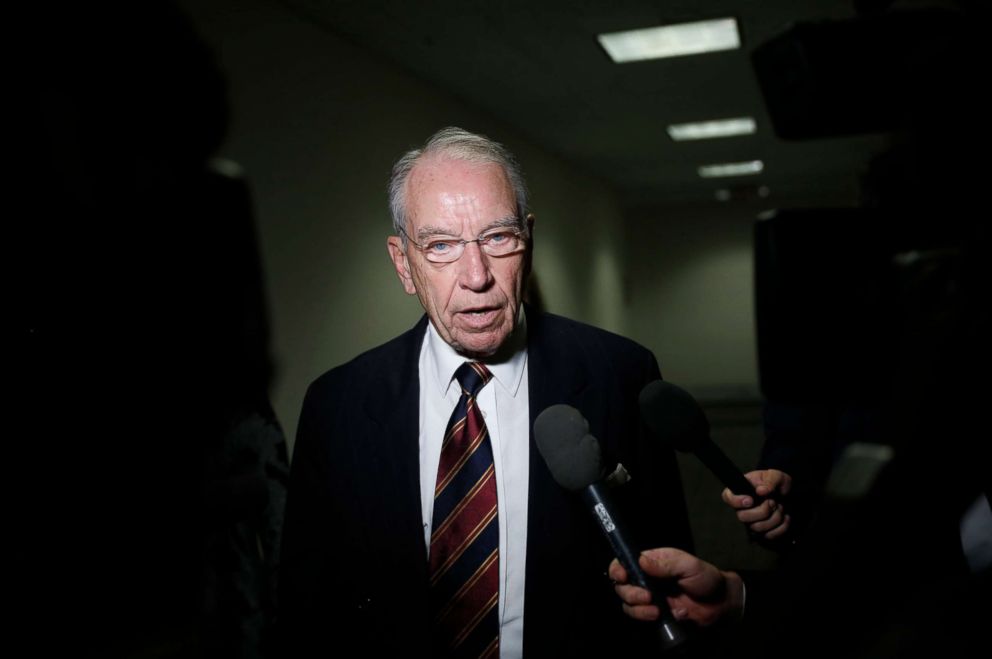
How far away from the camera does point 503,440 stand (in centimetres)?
136

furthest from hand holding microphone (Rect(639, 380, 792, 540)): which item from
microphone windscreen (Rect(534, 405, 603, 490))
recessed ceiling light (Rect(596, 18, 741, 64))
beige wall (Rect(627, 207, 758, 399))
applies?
beige wall (Rect(627, 207, 758, 399))

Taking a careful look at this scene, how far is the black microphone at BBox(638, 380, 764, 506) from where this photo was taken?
101cm

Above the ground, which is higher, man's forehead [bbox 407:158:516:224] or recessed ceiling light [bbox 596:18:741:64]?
recessed ceiling light [bbox 596:18:741:64]

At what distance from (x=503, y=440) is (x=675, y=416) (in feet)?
1.23

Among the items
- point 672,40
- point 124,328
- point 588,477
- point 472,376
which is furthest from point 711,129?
point 124,328

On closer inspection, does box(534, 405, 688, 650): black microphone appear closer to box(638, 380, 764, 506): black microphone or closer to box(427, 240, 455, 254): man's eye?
box(638, 380, 764, 506): black microphone

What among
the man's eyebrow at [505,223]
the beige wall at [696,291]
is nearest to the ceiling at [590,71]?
the man's eyebrow at [505,223]

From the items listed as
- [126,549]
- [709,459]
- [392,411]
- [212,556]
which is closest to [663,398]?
[709,459]

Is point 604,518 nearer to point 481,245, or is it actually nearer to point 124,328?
point 124,328

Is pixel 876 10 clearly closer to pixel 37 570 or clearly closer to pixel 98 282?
pixel 98 282

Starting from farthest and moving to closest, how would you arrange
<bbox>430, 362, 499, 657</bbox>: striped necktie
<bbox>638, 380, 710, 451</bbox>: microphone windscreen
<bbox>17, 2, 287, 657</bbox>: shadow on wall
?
1. <bbox>430, 362, 499, 657</bbox>: striped necktie
2. <bbox>638, 380, 710, 451</bbox>: microphone windscreen
3. <bbox>17, 2, 287, 657</bbox>: shadow on wall

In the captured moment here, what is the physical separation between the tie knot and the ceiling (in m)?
0.86

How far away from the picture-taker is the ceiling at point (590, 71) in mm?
3451

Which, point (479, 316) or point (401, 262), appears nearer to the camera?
point (479, 316)
